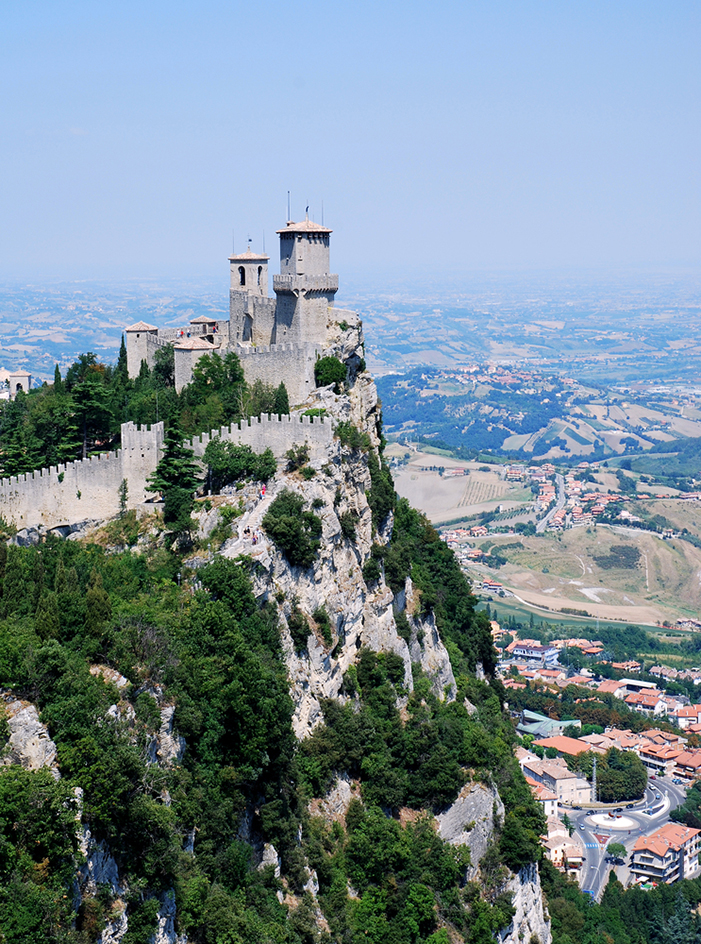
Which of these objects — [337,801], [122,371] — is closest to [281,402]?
[122,371]

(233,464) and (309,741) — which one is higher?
(233,464)

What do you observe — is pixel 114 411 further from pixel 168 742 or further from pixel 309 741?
pixel 168 742

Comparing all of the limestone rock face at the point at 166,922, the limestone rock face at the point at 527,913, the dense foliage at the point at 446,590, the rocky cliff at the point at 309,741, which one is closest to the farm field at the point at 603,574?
the dense foliage at the point at 446,590

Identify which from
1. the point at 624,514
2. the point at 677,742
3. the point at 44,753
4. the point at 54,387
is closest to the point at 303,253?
the point at 54,387

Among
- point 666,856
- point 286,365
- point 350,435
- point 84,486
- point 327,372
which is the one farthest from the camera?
point 666,856

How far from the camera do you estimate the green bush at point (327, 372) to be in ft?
162

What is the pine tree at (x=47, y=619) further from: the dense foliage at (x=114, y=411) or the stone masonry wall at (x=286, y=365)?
the stone masonry wall at (x=286, y=365)

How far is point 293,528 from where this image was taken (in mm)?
40844

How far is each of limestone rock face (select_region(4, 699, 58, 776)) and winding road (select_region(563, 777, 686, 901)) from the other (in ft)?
182

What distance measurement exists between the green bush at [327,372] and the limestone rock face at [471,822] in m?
18.3

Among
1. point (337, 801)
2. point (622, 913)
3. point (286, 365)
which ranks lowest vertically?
point (622, 913)

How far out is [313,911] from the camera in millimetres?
35688

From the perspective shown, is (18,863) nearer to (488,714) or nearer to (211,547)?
(211,547)

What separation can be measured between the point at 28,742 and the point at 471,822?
26.2 metres
